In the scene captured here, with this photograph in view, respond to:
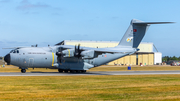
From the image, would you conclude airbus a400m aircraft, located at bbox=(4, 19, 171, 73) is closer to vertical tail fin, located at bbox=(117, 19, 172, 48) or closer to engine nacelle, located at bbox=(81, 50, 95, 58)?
engine nacelle, located at bbox=(81, 50, 95, 58)

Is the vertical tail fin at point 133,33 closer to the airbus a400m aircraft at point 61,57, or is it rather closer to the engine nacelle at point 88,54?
the airbus a400m aircraft at point 61,57

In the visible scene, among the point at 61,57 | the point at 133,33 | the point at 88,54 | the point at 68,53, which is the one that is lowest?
the point at 61,57

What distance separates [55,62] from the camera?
37.7 metres

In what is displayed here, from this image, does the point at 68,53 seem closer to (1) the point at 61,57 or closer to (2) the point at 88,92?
(1) the point at 61,57

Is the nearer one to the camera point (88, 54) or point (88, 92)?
point (88, 92)

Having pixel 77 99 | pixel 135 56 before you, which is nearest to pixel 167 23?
pixel 77 99

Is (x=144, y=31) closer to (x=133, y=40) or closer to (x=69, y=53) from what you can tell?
(x=133, y=40)

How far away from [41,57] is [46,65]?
5.16 feet

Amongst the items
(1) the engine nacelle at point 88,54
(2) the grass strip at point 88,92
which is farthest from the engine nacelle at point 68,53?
(2) the grass strip at point 88,92

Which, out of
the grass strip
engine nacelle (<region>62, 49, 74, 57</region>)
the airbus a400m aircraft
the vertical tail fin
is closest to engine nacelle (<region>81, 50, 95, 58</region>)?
the airbus a400m aircraft

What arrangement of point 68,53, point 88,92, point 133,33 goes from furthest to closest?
1. point 133,33
2. point 68,53
3. point 88,92

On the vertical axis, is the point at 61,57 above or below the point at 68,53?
below

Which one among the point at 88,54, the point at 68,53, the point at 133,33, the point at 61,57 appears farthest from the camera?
the point at 133,33

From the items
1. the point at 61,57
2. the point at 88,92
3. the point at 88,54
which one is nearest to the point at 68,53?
the point at 61,57
